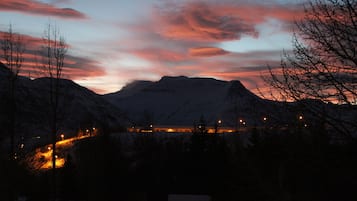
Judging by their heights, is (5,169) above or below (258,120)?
below

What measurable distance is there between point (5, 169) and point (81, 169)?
17.2m

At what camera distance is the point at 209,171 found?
33.2 metres

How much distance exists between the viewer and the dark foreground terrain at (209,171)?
9.91m

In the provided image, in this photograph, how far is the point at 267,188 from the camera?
12.2 metres

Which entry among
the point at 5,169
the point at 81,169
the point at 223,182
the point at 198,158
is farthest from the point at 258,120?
the point at 198,158

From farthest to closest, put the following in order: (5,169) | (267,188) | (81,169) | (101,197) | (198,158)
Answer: (198,158)
(81,169)
(101,197)
(5,169)
(267,188)

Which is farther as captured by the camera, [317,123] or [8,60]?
[8,60]

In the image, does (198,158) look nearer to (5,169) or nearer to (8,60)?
(8,60)

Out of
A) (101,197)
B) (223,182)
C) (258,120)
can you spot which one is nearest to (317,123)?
(258,120)

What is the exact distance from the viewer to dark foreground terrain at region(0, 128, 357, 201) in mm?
9914

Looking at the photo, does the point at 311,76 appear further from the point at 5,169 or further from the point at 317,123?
the point at 5,169

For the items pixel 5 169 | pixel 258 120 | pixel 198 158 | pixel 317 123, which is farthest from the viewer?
pixel 198 158

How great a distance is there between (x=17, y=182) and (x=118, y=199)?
16.0 metres

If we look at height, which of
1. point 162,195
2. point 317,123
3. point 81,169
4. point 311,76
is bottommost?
point 162,195
